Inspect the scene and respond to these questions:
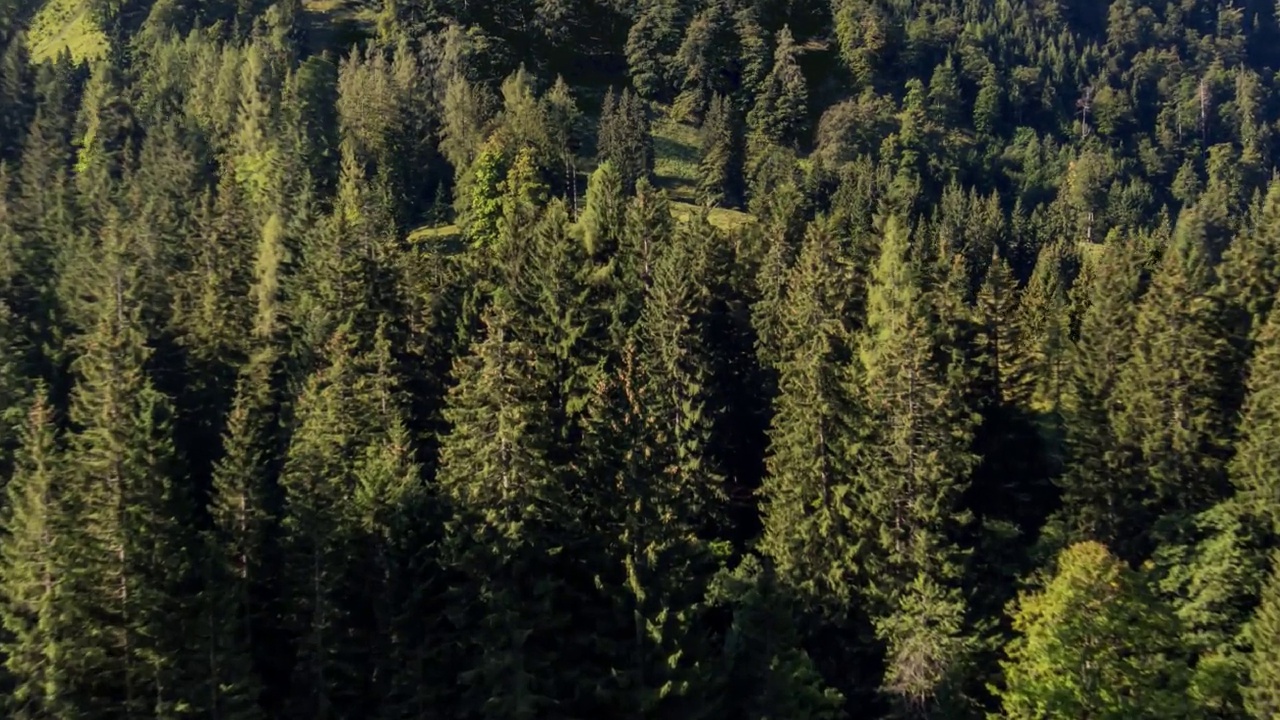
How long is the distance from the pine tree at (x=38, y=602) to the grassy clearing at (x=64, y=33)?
109033 millimetres

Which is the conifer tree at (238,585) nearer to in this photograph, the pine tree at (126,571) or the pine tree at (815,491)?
the pine tree at (126,571)

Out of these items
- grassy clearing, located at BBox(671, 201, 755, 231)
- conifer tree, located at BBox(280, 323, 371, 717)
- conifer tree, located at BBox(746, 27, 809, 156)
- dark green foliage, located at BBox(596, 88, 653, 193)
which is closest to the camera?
conifer tree, located at BBox(280, 323, 371, 717)

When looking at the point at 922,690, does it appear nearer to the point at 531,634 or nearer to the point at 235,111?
the point at 531,634

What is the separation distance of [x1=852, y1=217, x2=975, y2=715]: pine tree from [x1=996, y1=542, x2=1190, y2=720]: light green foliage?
167 inches

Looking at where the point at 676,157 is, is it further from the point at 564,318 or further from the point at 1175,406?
the point at 1175,406

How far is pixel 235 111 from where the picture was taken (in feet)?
333

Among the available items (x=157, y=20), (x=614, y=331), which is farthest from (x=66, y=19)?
(x=614, y=331)

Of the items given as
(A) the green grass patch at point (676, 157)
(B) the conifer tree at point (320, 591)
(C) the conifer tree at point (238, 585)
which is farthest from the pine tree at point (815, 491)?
(A) the green grass patch at point (676, 157)

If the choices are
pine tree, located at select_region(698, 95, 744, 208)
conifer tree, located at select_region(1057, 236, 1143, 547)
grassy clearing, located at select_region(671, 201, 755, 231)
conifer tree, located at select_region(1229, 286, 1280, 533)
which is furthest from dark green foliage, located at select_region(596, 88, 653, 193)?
conifer tree, located at select_region(1229, 286, 1280, 533)

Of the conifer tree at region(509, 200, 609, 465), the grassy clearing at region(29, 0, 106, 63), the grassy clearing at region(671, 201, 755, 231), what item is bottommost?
the grassy clearing at region(671, 201, 755, 231)

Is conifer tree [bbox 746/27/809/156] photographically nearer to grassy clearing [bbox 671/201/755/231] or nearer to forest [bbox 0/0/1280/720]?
grassy clearing [bbox 671/201/755/231]

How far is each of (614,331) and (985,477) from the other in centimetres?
2045

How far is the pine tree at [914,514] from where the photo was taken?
131 feet

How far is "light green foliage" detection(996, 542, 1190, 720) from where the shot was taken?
34969 mm
